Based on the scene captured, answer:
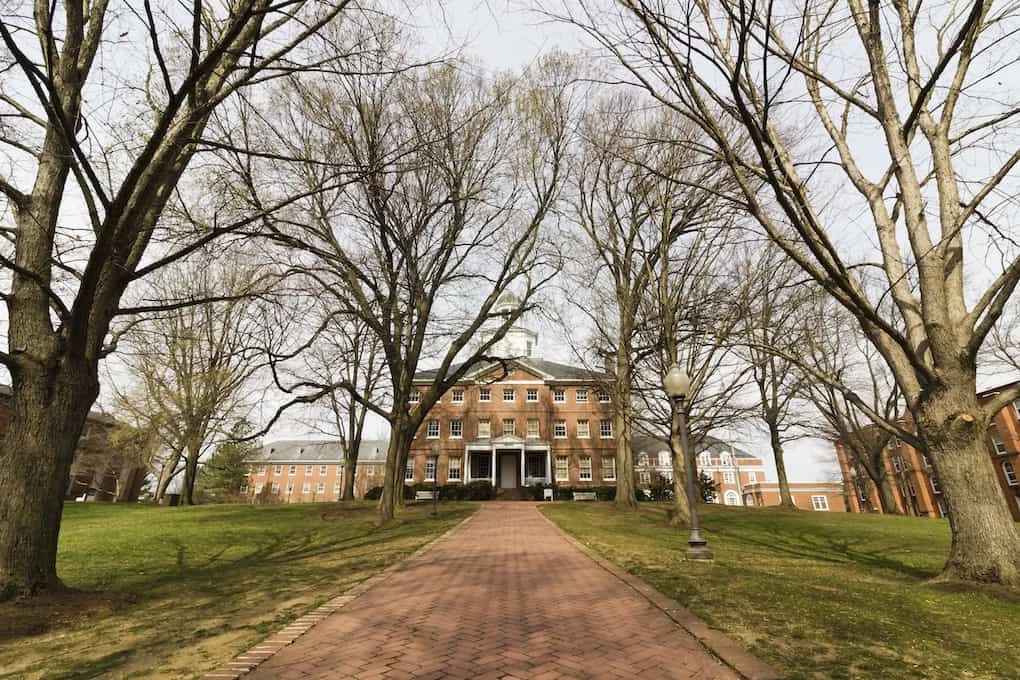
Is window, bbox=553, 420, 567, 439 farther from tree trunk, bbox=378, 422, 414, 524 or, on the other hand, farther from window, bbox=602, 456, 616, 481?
tree trunk, bbox=378, 422, 414, 524

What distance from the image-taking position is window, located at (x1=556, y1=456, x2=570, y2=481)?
39625 mm

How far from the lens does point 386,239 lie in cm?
1514

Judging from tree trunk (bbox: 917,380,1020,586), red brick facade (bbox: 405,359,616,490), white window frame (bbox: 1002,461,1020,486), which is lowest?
tree trunk (bbox: 917,380,1020,586)

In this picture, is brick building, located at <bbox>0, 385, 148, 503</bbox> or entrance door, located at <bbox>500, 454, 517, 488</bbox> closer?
brick building, located at <bbox>0, 385, 148, 503</bbox>

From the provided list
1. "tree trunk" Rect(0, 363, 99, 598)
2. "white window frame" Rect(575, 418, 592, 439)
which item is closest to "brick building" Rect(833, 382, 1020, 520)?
"white window frame" Rect(575, 418, 592, 439)

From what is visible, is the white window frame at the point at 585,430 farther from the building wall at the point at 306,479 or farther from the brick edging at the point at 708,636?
the brick edging at the point at 708,636

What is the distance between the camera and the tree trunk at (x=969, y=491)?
19.5 feet

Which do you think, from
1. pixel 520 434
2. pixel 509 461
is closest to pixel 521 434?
pixel 520 434

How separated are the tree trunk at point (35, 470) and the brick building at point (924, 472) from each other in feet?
114

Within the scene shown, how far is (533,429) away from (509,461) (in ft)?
10.9

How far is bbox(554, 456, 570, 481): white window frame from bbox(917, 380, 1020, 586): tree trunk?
34282 mm

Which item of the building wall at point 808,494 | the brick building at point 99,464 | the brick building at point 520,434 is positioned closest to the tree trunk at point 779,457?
the brick building at point 520,434

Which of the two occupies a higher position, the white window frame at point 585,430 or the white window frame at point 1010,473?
the white window frame at point 585,430

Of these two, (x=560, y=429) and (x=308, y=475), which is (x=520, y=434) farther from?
(x=308, y=475)
